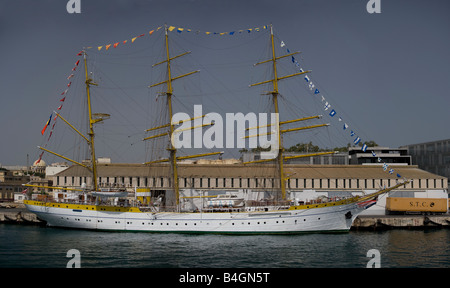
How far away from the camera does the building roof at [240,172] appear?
6112cm

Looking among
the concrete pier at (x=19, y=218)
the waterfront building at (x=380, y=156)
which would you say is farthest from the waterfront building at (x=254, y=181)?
the waterfront building at (x=380, y=156)

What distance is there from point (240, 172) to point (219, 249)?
28.7 meters

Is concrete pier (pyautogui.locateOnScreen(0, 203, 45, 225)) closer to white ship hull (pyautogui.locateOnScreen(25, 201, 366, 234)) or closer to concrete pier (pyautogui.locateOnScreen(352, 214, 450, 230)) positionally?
white ship hull (pyautogui.locateOnScreen(25, 201, 366, 234))

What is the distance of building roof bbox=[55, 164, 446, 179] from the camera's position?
61.1 m

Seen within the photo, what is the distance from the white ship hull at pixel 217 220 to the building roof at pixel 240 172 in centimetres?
1460

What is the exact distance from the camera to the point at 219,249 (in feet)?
112

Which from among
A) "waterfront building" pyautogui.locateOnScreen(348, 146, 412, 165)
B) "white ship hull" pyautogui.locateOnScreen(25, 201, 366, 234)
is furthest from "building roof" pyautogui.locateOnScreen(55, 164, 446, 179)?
"waterfront building" pyautogui.locateOnScreen(348, 146, 412, 165)

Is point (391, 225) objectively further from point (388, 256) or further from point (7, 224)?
point (7, 224)

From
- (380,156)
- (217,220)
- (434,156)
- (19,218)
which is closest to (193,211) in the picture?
(217,220)

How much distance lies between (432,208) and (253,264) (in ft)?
130

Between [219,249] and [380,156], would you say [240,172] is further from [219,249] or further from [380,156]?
[380,156]

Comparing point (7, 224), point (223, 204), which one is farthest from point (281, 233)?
point (7, 224)

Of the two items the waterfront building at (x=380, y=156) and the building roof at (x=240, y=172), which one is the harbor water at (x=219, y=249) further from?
the waterfront building at (x=380, y=156)
